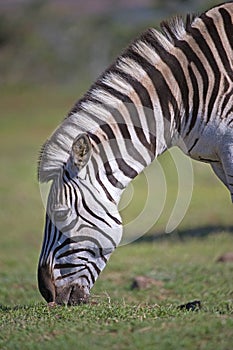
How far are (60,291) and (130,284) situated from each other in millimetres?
2875

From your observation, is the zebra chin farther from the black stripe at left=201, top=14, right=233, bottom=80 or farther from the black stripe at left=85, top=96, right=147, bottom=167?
the black stripe at left=201, top=14, right=233, bottom=80

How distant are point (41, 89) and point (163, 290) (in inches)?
1589

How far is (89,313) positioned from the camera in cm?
592

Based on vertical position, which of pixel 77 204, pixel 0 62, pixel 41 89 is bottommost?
pixel 77 204

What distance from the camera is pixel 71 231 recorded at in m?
6.24

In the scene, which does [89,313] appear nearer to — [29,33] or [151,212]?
[151,212]

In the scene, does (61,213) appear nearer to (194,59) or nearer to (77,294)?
(77,294)

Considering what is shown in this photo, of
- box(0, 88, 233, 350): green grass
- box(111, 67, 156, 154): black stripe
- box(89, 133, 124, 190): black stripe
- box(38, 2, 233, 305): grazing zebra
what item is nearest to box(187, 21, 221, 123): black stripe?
box(38, 2, 233, 305): grazing zebra

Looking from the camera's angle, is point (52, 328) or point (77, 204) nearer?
point (52, 328)

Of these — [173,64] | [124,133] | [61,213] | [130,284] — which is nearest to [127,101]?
[124,133]

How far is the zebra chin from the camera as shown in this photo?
6215 mm

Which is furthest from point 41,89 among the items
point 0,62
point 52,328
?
point 52,328

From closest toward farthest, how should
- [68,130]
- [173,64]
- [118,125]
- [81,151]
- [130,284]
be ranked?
[81,151] < [68,130] < [118,125] < [173,64] < [130,284]

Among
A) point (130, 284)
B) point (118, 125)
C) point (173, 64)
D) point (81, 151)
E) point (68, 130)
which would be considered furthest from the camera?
point (130, 284)
